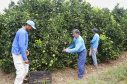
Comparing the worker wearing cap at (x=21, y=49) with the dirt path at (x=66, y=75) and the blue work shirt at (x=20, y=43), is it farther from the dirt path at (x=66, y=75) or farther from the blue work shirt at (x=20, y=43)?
the dirt path at (x=66, y=75)

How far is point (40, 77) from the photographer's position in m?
4.18

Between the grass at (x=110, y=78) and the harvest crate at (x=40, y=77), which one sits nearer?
the harvest crate at (x=40, y=77)

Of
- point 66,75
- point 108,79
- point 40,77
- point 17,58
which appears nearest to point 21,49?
point 17,58

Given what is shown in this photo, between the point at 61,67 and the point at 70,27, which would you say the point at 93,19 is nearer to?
the point at 70,27

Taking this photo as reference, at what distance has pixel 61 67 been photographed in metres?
5.10

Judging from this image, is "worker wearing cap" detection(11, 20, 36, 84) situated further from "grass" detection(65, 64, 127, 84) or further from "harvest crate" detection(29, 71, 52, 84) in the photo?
"grass" detection(65, 64, 127, 84)

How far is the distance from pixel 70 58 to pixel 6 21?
111 inches

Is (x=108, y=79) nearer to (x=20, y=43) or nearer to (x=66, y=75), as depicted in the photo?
(x=66, y=75)

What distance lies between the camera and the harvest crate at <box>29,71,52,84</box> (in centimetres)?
383

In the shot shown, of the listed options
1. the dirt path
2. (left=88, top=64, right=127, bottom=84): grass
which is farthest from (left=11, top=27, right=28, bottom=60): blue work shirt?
(left=88, top=64, right=127, bottom=84): grass

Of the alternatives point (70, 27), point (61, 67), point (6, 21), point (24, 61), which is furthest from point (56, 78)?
point (6, 21)

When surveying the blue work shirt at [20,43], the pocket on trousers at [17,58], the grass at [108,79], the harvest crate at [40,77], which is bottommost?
the grass at [108,79]

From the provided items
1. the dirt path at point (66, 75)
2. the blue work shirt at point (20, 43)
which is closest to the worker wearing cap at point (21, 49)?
the blue work shirt at point (20, 43)

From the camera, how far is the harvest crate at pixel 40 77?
3826mm
